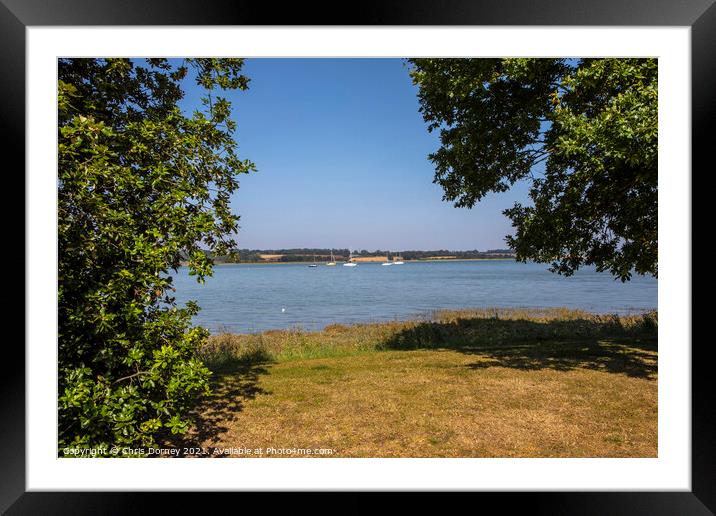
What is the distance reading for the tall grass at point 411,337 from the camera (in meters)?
8.25

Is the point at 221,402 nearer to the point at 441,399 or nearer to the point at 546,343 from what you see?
the point at 441,399

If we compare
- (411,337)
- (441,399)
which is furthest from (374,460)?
(411,337)

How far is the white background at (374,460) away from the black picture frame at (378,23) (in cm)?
8

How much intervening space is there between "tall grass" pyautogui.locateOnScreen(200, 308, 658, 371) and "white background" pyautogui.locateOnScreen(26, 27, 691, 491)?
426 centimetres

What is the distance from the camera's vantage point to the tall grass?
27.1 feet

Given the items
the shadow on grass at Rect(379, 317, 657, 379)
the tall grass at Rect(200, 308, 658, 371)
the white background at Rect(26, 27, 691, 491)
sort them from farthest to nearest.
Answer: the tall grass at Rect(200, 308, 658, 371) → the shadow on grass at Rect(379, 317, 657, 379) → the white background at Rect(26, 27, 691, 491)

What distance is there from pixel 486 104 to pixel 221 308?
46.2 feet

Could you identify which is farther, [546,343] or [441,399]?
[546,343]

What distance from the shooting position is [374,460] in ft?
9.79

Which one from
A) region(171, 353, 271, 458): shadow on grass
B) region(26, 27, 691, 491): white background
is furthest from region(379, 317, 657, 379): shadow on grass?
region(171, 353, 271, 458): shadow on grass

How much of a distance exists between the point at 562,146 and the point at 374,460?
13.9 ft
